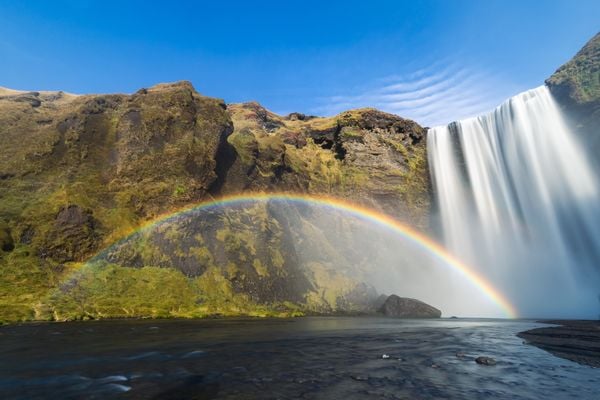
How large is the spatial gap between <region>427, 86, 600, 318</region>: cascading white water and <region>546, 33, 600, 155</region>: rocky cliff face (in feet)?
6.74

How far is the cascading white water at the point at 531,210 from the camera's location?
7200cm

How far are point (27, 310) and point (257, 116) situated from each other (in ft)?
337

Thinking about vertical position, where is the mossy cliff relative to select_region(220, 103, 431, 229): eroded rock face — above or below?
below

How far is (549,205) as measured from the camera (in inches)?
2869

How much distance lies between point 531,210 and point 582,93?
87.1ft

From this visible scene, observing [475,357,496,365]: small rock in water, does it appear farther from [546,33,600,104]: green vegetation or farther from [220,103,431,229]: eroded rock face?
[546,33,600,104]: green vegetation

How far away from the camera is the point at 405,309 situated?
58938 mm

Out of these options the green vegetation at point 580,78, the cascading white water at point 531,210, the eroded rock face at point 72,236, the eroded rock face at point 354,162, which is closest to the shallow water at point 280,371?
the eroded rock face at point 72,236

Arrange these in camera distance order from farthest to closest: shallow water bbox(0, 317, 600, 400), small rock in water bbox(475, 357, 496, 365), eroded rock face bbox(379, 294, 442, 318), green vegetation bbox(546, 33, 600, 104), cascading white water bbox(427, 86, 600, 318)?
cascading white water bbox(427, 86, 600, 318) → green vegetation bbox(546, 33, 600, 104) → eroded rock face bbox(379, 294, 442, 318) → small rock in water bbox(475, 357, 496, 365) → shallow water bbox(0, 317, 600, 400)

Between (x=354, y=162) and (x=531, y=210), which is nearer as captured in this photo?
(x=531, y=210)

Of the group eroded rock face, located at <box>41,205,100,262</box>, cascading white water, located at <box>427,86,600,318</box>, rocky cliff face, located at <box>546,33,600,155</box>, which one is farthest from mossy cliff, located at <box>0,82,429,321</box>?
rocky cliff face, located at <box>546,33,600,155</box>

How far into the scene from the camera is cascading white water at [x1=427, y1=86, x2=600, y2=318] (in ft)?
236

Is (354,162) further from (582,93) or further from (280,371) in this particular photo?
(280,371)

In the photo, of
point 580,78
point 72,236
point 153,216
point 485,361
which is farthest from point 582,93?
point 72,236
